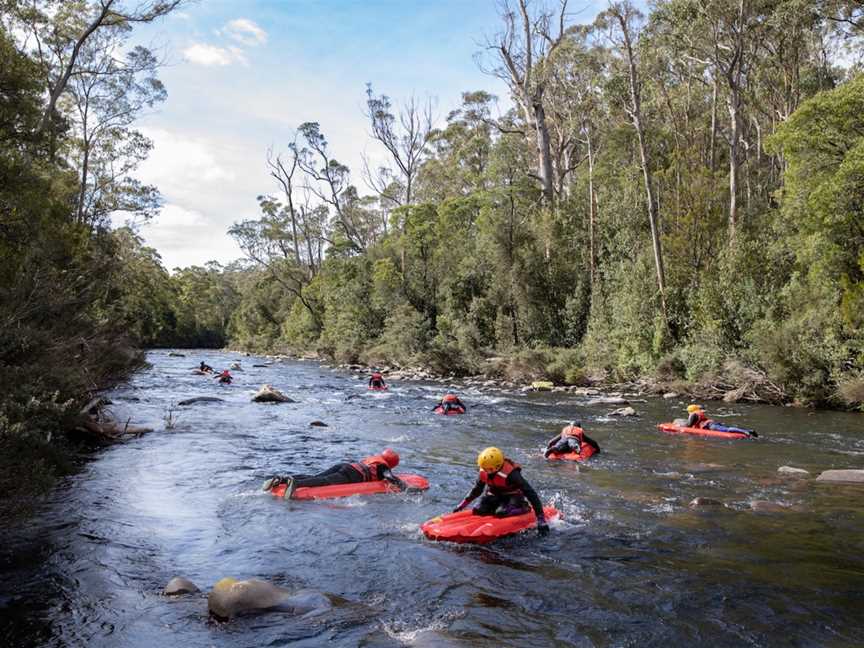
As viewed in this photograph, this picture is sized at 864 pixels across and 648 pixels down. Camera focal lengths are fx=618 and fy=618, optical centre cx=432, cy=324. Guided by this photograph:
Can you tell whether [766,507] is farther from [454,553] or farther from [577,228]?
[577,228]

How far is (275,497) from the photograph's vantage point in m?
9.89

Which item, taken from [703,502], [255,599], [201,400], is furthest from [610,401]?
[255,599]

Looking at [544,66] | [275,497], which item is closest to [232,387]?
[275,497]

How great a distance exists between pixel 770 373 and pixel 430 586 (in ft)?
55.1

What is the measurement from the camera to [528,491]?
785 cm

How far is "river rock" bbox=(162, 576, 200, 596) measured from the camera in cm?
615

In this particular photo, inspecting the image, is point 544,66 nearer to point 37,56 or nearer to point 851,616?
point 37,56

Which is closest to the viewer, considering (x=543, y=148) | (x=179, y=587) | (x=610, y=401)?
(x=179, y=587)

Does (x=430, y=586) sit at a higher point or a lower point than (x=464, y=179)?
lower

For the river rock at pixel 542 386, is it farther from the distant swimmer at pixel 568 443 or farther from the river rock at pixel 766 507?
the river rock at pixel 766 507

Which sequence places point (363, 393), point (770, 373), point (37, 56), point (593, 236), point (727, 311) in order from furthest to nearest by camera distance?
point (593, 236), point (363, 393), point (727, 311), point (37, 56), point (770, 373)

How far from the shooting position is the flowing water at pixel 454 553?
5426 mm

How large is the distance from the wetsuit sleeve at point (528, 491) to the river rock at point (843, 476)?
5.61 meters

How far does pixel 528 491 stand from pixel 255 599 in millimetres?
3564
